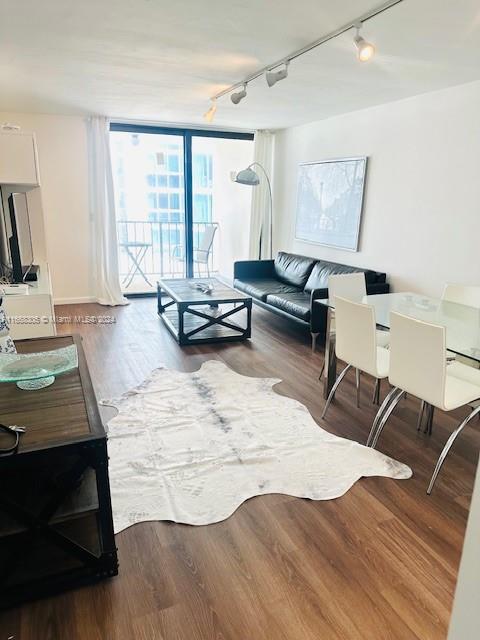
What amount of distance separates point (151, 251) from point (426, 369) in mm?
5888

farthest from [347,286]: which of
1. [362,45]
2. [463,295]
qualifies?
[362,45]

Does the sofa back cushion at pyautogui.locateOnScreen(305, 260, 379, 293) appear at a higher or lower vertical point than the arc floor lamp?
lower

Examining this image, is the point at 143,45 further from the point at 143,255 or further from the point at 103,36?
the point at 143,255

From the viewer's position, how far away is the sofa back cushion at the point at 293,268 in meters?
5.15

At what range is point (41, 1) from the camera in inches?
81.4

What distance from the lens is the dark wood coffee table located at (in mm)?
4273

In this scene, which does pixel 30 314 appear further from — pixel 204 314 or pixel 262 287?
pixel 262 287

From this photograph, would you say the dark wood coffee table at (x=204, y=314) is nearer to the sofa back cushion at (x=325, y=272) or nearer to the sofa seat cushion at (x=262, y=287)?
the sofa seat cushion at (x=262, y=287)

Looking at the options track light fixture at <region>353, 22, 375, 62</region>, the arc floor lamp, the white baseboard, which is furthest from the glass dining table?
the white baseboard

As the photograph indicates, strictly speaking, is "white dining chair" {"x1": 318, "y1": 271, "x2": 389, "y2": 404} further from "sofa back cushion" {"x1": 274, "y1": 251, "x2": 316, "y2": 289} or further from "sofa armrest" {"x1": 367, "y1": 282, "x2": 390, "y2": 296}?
"sofa back cushion" {"x1": 274, "y1": 251, "x2": 316, "y2": 289}

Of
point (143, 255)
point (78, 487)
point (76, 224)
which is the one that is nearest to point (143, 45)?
point (78, 487)

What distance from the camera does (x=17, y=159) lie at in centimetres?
360

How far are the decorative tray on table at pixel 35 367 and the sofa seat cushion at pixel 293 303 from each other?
2625mm

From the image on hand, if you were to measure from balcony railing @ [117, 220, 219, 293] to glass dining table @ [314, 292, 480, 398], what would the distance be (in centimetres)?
408
